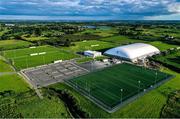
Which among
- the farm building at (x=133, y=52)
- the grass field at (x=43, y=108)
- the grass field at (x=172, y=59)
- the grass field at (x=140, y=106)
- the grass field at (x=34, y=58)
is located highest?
the farm building at (x=133, y=52)

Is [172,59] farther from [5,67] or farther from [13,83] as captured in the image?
[5,67]

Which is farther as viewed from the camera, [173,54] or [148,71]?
[173,54]

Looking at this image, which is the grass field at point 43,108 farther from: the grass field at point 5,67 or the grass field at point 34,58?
the grass field at point 34,58

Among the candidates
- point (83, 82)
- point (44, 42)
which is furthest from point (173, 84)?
point (44, 42)

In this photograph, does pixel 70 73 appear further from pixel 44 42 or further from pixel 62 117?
pixel 44 42

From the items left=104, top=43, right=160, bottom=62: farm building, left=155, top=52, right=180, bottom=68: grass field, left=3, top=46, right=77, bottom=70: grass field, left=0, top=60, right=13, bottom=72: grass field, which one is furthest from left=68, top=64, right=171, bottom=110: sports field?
left=0, top=60, right=13, bottom=72: grass field

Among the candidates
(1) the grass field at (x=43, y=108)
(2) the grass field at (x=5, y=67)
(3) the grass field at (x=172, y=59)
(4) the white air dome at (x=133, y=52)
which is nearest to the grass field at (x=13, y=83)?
(2) the grass field at (x=5, y=67)

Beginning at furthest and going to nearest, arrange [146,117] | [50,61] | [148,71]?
[50,61]
[148,71]
[146,117]

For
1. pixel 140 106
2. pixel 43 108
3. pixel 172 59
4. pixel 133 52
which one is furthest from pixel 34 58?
pixel 172 59
